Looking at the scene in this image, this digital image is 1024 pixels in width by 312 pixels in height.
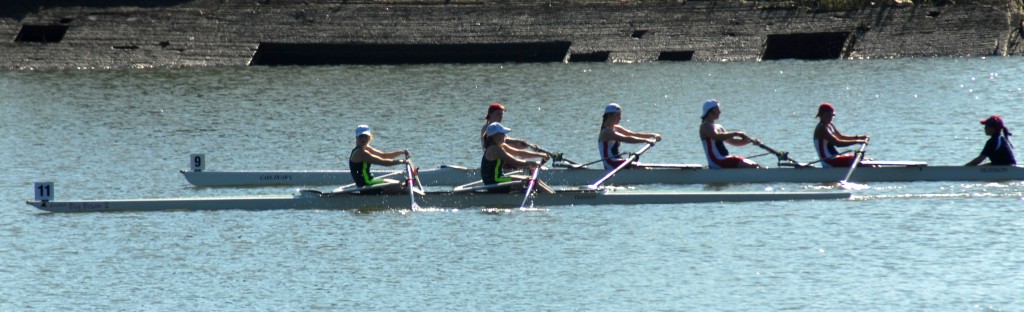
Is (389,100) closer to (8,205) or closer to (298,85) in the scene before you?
(298,85)

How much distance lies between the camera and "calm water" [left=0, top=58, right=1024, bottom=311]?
15938 mm

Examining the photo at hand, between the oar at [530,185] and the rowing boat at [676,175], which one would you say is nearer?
the oar at [530,185]

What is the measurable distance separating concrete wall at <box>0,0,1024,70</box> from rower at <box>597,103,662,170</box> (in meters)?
24.5

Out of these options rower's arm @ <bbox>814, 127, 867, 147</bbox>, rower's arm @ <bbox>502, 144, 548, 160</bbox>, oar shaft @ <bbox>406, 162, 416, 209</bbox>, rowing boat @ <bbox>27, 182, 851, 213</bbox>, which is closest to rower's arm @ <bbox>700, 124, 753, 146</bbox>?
rower's arm @ <bbox>814, 127, 867, 147</bbox>

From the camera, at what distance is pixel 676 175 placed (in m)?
23.7

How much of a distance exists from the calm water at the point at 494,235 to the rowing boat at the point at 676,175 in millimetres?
315

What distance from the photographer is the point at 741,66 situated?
153ft

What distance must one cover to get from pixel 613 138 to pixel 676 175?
42.0 inches

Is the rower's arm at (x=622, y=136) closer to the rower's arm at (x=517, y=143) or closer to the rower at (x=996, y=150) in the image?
→ the rower's arm at (x=517, y=143)

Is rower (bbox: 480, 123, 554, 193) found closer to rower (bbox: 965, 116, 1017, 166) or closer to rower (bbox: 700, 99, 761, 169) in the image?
rower (bbox: 700, 99, 761, 169)

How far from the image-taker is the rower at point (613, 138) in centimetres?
2388

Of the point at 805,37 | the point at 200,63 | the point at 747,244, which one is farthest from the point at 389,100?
the point at 747,244

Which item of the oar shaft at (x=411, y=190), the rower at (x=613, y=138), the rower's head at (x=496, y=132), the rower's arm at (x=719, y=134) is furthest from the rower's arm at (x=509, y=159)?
the rower's arm at (x=719, y=134)

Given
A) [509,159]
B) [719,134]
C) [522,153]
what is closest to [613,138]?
[719,134]
